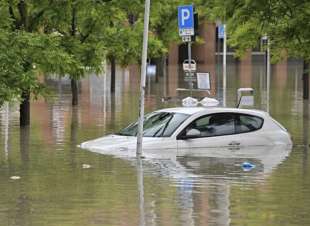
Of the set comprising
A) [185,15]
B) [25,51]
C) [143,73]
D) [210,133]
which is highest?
[185,15]

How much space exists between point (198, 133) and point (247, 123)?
1242mm

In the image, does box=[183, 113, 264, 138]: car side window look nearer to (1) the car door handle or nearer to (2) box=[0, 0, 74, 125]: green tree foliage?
(1) the car door handle

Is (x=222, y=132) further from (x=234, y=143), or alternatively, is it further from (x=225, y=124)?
(x=234, y=143)

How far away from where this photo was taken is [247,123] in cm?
1827

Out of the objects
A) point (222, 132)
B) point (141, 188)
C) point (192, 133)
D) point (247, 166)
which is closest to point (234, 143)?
point (222, 132)

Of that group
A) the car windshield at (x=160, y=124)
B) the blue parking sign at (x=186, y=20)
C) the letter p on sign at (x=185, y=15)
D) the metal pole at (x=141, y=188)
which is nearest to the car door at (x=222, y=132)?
the car windshield at (x=160, y=124)

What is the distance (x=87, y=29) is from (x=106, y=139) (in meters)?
7.01

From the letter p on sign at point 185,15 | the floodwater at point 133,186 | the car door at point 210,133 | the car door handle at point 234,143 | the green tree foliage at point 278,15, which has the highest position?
the letter p on sign at point 185,15

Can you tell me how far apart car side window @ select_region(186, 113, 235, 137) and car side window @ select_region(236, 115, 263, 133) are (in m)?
0.15

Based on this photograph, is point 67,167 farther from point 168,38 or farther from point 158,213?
point 168,38

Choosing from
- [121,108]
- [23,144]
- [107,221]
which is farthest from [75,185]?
[121,108]

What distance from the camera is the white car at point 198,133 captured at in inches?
677

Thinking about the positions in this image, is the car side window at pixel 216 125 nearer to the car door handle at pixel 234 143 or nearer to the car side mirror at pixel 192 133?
the car side mirror at pixel 192 133

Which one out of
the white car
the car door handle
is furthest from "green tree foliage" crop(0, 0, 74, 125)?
the car door handle
